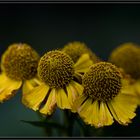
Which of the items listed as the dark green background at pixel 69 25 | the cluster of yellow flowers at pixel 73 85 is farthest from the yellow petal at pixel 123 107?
the dark green background at pixel 69 25

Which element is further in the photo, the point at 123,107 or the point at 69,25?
the point at 69,25

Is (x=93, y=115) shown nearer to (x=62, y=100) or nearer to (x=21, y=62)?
(x=62, y=100)

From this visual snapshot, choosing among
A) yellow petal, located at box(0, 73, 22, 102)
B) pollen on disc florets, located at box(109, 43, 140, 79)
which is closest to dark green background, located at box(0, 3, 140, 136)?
pollen on disc florets, located at box(109, 43, 140, 79)

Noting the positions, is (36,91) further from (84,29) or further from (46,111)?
(84,29)

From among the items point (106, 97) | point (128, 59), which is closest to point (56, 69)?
point (106, 97)

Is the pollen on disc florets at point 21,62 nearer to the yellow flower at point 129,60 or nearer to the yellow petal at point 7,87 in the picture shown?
the yellow petal at point 7,87

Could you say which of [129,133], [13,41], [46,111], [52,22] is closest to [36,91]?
[46,111]

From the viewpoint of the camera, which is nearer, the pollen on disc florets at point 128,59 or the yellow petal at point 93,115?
the yellow petal at point 93,115
